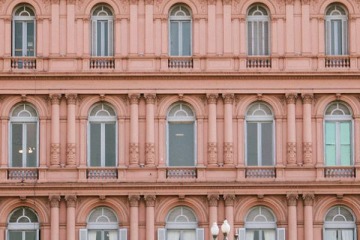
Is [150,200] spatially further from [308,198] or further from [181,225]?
[308,198]

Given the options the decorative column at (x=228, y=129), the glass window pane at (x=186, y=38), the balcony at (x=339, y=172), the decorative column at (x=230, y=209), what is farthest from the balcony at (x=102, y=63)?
the balcony at (x=339, y=172)

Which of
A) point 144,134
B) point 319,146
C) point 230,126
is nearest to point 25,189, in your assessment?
point 144,134

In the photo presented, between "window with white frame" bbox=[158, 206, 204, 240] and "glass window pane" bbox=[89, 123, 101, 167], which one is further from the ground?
"glass window pane" bbox=[89, 123, 101, 167]

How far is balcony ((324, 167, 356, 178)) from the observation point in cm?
5650

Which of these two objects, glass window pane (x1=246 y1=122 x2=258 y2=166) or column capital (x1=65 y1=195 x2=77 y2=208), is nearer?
column capital (x1=65 y1=195 x2=77 y2=208)

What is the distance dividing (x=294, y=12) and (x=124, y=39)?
7.93m

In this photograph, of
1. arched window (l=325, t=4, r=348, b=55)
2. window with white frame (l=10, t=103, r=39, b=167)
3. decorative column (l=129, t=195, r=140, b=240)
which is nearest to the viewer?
decorative column (l=129, t=195, r=140, b=240)

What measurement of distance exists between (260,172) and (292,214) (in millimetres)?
2414

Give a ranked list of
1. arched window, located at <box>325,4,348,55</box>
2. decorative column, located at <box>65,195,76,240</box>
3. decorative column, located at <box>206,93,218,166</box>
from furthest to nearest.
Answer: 1. arched window, located at <box>325,4,348,55</box>
2. decorative column, located at <box>206,93,218,166</box>
3. decorative column, located at <box>65,195,76,240</box>

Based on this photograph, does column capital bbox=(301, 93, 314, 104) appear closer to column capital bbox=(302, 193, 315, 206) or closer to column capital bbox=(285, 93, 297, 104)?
column capital bbox=(285, 93, 297, 104)

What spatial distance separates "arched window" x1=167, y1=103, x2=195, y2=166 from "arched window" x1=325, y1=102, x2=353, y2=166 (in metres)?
6.18

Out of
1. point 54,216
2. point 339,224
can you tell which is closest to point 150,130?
point 54,216

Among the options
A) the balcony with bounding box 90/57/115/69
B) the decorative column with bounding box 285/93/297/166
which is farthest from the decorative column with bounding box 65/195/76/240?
the decorative column with bounding box 285/93/297/166

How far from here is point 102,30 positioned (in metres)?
57.5
